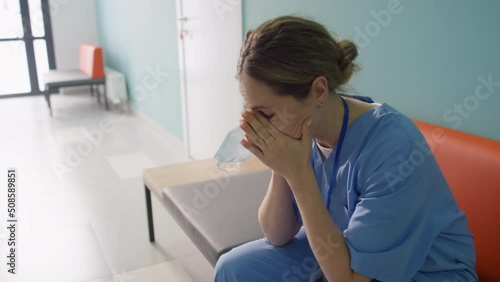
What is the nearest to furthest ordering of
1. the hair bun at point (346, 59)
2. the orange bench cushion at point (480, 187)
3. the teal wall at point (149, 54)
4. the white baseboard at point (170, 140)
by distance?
1. the hair bun at point (346, 59)
2. the orange bench cushion at point (480, 187)
3. the white baseboard at point (170, 140)
4. the teal wall at point (149, 54)

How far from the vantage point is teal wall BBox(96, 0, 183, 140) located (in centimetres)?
420

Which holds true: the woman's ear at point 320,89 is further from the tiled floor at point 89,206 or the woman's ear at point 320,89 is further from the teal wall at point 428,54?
the tiled floor at point 89,206

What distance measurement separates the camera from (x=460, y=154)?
4.62 ft

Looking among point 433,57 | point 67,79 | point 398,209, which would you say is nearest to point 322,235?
point 398,209

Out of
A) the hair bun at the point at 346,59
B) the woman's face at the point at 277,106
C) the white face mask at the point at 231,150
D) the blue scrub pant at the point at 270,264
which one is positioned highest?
the hair bun at the point at 346,59

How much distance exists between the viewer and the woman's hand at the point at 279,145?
1.08 m

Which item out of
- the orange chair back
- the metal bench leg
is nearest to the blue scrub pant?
the metal bench leg

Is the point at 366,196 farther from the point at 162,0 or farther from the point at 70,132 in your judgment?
Answer: the point at 70,132

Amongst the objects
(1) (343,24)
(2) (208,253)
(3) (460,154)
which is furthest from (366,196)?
(1) (343,24)

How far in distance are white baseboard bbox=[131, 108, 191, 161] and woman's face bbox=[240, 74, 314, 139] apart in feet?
9.51

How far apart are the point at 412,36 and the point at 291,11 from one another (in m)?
0.87

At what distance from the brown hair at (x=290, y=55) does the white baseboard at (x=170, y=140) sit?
2954 millimetres

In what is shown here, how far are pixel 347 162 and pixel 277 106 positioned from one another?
239mm

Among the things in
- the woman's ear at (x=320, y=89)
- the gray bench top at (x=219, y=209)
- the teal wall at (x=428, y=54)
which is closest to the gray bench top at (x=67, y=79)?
the teal wall at (x=428, y=54)
